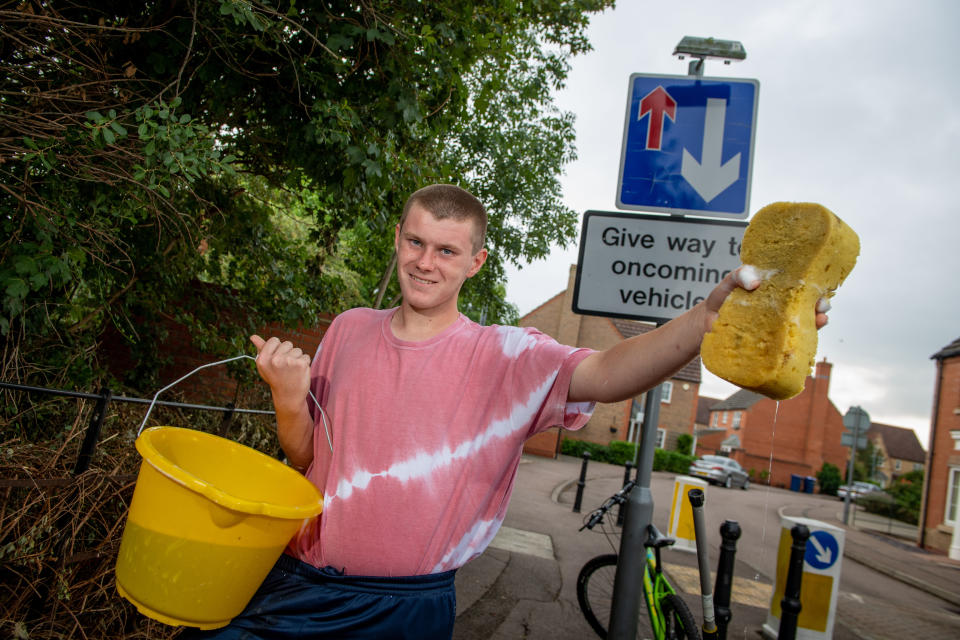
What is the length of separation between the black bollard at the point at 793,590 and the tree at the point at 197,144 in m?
3.78

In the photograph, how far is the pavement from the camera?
5.02m

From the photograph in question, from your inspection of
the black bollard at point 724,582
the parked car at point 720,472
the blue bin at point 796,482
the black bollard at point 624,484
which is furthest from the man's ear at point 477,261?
the blue bin at point 796,482

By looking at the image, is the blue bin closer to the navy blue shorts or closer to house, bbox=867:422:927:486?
house, bbox=867:422:927:486

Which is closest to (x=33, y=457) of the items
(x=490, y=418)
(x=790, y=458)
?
(x=490, y=418)

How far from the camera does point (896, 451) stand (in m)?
70.3

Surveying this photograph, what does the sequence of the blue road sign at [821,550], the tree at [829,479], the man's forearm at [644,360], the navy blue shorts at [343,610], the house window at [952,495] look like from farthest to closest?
the tree at [829,479], the house window at [952,495], the blue road sign at [821,550], the navy blue shorts at [343,610], the man's forearm at [644,360]

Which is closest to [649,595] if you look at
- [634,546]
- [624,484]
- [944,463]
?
[634,546]

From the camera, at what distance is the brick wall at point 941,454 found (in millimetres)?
17953

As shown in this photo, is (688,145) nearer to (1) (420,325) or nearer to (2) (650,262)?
(2) (650,262)

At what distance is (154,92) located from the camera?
375cm

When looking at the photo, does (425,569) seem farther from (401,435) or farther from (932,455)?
(932,455)

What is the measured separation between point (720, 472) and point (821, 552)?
25.6 metres

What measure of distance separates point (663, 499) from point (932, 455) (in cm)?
985

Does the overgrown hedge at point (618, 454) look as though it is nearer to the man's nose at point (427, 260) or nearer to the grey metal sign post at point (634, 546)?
the grey metal sign post at point (634, 546)
